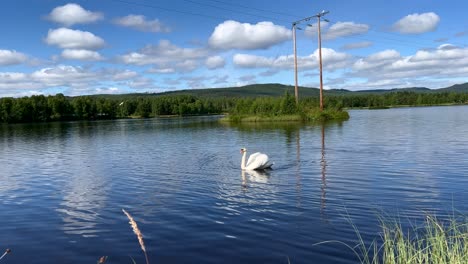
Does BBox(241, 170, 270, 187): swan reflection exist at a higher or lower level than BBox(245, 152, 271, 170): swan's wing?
lower

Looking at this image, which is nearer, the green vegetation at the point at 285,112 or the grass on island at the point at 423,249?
the grass on island at the point at 423,249

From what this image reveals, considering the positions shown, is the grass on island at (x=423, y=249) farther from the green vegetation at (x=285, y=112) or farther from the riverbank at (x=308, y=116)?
the green vegetation at (x=285, y=112)

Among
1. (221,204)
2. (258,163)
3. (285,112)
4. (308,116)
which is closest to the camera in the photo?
(221,204)

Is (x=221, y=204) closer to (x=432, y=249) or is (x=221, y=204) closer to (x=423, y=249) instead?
(x=432, y=249)

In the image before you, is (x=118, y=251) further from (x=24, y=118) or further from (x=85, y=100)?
(x=85, y=100)

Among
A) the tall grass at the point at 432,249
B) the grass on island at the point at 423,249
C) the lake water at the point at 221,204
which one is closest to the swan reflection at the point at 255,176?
the lake water at the point at 221,204

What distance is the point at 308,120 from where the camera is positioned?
237ft

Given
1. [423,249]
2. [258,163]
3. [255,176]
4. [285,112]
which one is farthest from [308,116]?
[423,249]

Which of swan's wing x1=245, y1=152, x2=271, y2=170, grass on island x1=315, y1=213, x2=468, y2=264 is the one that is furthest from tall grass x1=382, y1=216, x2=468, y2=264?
swan's wing x1=245, y1=152, x2=271, y2=170

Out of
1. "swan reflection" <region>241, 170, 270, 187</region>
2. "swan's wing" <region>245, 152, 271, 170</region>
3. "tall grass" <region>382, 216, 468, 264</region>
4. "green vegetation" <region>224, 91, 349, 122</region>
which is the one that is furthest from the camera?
"green vegetation" <region>224, 91, 349, 122</region>

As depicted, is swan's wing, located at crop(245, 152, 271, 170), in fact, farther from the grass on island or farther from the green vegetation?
the green vegetation

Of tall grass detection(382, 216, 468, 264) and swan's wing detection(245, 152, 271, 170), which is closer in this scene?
tall grass detection(382, 216, 468, 264)

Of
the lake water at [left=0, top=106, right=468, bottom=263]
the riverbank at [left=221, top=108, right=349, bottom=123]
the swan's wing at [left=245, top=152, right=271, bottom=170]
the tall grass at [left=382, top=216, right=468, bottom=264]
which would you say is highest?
the riverbank at [left=221, top=108, right=349, bottom=123]

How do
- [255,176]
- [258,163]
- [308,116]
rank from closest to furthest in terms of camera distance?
[255,176] → [258,163] → [308,116]
